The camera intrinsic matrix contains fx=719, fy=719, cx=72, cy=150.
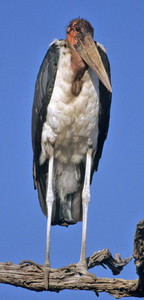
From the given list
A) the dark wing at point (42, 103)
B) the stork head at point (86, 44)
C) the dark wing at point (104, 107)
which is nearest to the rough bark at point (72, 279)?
the dark wing at point (42, 103)

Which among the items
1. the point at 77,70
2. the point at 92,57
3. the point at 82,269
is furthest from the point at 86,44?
the point at 82,269

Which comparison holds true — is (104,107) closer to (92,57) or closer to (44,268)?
(92,57)

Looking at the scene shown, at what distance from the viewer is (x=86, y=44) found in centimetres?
955

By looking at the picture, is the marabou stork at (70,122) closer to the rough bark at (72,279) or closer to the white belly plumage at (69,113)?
the white belly plumage at (69,113)

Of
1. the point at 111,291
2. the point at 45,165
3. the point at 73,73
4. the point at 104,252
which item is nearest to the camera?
the point at 111,291

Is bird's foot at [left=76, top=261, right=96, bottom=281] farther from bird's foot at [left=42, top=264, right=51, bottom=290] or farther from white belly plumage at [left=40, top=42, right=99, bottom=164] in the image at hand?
white belly plumage at [left=40, top=42, right=99, bottom=164]

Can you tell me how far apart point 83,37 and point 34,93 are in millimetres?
1024

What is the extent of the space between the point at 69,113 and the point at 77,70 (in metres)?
0.57

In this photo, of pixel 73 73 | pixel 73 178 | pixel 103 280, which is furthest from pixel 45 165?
pixel 103 280

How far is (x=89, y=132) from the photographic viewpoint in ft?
31.4

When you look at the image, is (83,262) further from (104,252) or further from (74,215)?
(74,215)

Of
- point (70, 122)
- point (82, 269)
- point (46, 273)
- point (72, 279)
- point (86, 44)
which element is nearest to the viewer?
point (72, 279)

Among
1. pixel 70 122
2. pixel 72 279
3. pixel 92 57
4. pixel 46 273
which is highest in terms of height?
pixel 92 57

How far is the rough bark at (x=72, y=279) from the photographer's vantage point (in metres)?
7.95
